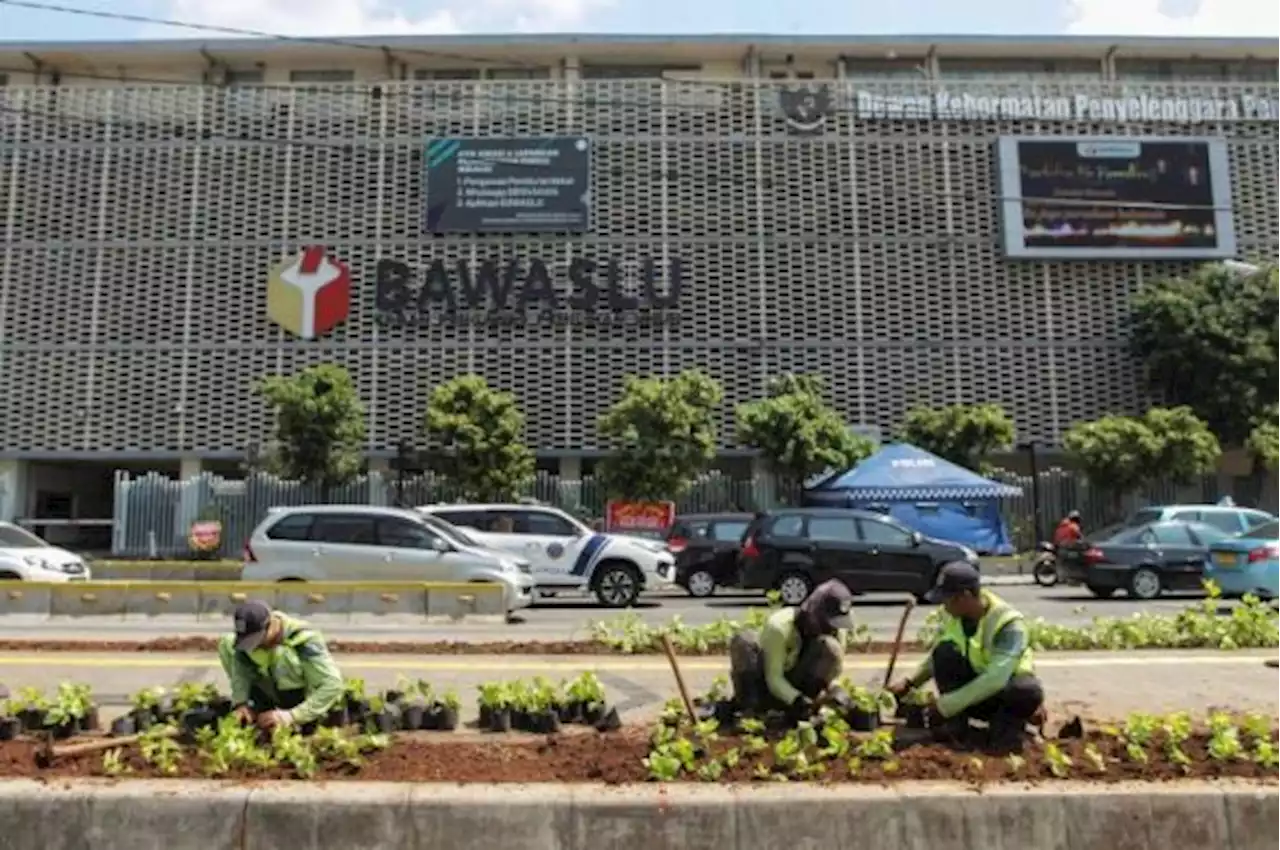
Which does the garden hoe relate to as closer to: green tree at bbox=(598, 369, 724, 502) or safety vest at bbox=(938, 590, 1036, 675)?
safety vest at bbox=(938, 590, 1036, 675)

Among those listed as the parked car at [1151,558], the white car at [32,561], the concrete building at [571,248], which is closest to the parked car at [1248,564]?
the parked car at [1151,558]

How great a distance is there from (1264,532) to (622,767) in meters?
16.1

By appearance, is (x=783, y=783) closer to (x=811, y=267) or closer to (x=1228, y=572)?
(x=1228, y=572)

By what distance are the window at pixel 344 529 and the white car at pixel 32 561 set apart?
4.96 m

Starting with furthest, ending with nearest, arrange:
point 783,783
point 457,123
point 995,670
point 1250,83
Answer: point 1250,83, point 457,123, point 995,670, point 783,783

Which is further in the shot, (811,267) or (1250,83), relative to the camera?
(1250,83)

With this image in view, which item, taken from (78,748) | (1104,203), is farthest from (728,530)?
(1104,203)

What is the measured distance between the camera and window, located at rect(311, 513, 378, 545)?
16.2m

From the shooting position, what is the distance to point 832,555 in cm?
1745

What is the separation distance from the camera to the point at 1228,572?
1752 cm

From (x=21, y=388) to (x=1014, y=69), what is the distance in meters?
33.1

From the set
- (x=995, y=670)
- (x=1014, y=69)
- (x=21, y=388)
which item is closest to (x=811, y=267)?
(x=1014, y=69)

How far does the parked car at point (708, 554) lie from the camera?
1966 cm

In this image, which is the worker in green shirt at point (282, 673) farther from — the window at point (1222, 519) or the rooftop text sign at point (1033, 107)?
the rooftop text sign at point (1033, 107)
